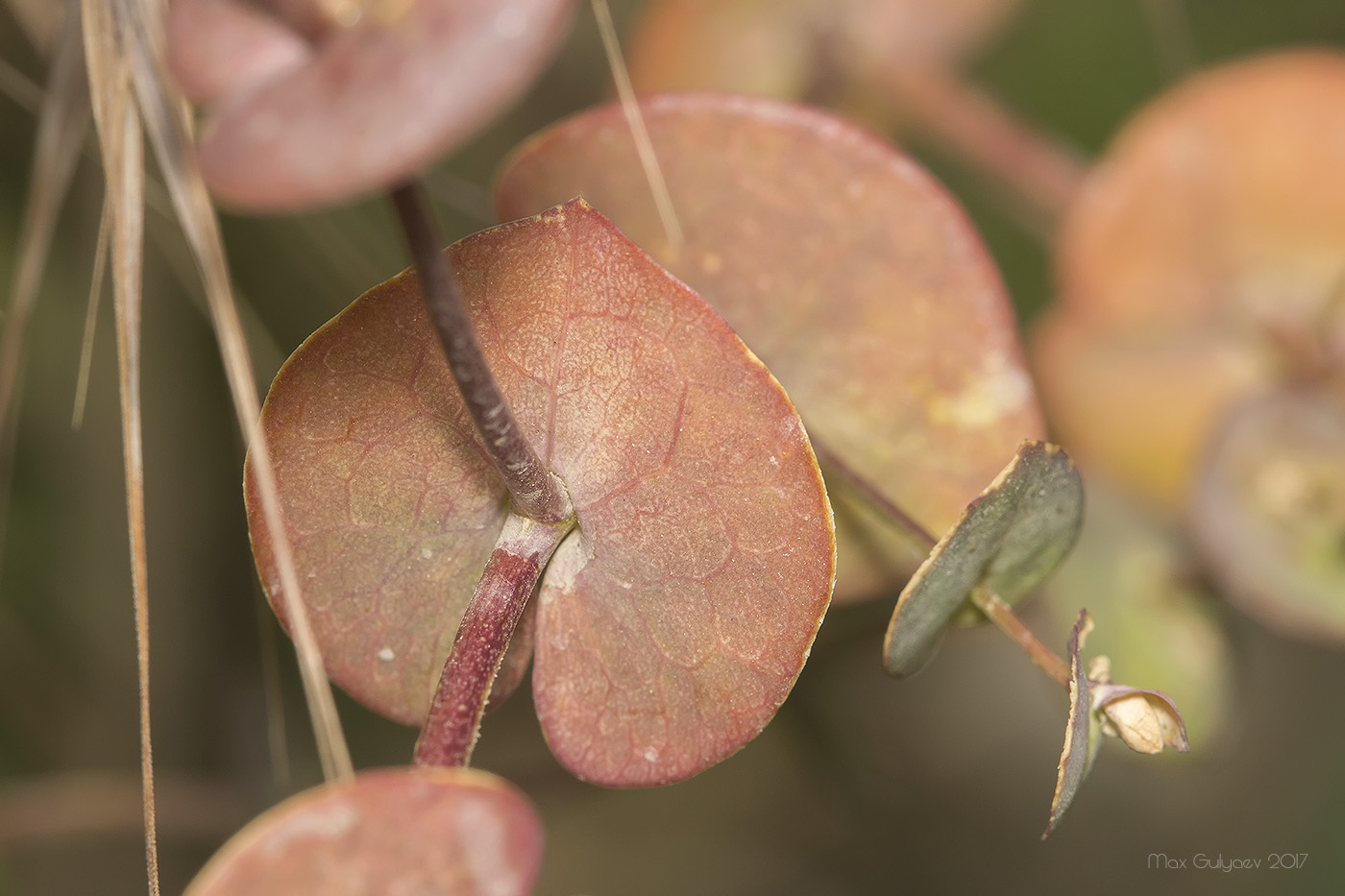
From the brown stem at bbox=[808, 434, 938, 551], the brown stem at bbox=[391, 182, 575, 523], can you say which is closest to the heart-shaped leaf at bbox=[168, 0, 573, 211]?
the brown stem at bbox=[391, 182, 575, 523]

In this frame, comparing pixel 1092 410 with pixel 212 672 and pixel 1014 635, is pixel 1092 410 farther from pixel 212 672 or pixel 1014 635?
pixel 212 672

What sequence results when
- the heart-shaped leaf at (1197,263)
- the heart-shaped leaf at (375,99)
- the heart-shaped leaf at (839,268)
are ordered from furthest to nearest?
the heart-shaped leaf at (1197,263) → the heart-shaped leaf at (839,268) → the heart-shaped leaf at (375,99)

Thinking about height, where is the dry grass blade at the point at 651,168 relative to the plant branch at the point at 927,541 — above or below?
above

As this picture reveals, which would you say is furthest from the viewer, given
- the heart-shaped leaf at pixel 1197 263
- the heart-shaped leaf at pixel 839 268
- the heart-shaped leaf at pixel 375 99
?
the heart-shaped leaf at pixel 1197 263

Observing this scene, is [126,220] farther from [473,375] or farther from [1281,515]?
[1281,515]

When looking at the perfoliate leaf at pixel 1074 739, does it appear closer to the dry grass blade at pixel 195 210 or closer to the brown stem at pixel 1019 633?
the brown stem at pixel 1019 633

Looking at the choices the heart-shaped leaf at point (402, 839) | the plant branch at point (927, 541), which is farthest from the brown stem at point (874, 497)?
the heart-shaped leaf at point (402, 839)
